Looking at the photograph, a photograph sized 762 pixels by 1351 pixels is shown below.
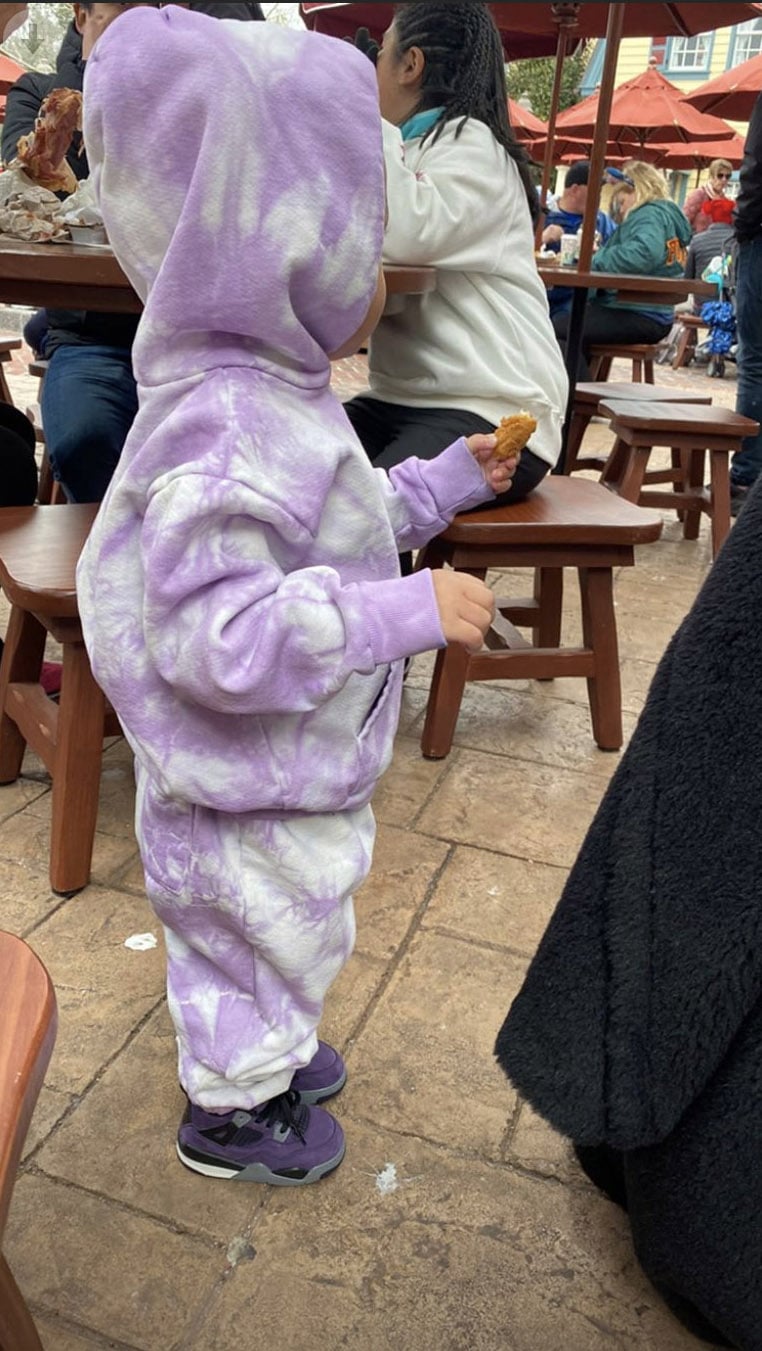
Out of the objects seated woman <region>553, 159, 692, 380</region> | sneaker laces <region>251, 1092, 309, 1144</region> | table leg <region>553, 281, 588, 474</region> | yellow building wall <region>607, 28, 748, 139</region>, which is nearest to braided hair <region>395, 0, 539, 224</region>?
table leg <region>553, 281, 588, 474</region>

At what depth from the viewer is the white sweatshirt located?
6.75ft

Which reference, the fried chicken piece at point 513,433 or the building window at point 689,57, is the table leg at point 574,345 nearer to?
the fried chicken piece at point 513,433

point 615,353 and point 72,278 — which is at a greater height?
point 72,278

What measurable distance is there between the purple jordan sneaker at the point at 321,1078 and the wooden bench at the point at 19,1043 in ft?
2.62

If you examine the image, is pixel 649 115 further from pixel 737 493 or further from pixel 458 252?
pixel 458 252

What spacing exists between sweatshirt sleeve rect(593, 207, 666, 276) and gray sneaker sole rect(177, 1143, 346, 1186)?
4685 mm

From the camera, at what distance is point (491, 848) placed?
2006mm

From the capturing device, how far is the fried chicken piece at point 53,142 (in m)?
2.03

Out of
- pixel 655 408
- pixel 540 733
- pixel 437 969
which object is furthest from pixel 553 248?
pixel 437 969

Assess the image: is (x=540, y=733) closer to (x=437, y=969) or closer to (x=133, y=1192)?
(x=437, y=969)

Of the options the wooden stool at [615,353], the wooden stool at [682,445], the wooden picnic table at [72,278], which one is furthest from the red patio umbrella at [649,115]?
the wooden picnic table at [72,278]

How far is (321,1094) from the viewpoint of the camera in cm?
138

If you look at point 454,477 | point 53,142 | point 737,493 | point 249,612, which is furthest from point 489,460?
point 737,493

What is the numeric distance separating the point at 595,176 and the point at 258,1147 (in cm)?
322
